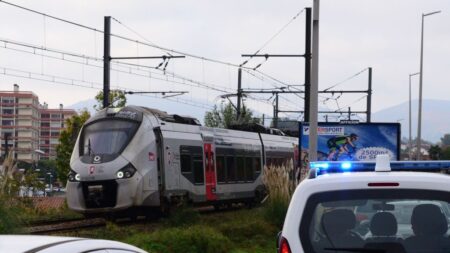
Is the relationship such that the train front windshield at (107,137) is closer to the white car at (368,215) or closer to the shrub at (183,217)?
the shrub at (183,217)

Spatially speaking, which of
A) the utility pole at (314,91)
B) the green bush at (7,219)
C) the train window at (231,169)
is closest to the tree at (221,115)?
the train window at (231,169)

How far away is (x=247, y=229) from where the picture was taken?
59.1 feet

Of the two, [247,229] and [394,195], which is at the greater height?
[394,195]

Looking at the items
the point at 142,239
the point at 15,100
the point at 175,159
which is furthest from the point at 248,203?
the point at 15,100

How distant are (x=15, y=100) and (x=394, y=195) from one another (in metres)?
177

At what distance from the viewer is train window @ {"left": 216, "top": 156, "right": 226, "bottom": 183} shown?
2778cm

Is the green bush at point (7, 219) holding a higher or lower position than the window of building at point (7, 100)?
lower

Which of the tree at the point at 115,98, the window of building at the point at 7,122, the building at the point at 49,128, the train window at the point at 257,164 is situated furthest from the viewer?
the building at the point at 49,128

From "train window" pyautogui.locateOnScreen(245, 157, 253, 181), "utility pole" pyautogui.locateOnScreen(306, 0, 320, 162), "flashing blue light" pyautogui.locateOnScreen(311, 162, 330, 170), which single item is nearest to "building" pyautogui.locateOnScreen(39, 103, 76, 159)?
"train window" pyautogui.locateOnScreen(245, 157, 253, 181)

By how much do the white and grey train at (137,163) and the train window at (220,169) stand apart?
3.30 ft

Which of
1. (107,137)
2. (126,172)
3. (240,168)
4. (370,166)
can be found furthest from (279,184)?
(370,166)

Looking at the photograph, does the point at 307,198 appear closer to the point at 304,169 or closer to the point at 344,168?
the point at 344,168

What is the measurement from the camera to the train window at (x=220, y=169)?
1094 inches

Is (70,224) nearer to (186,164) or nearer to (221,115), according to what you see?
(186,164)
